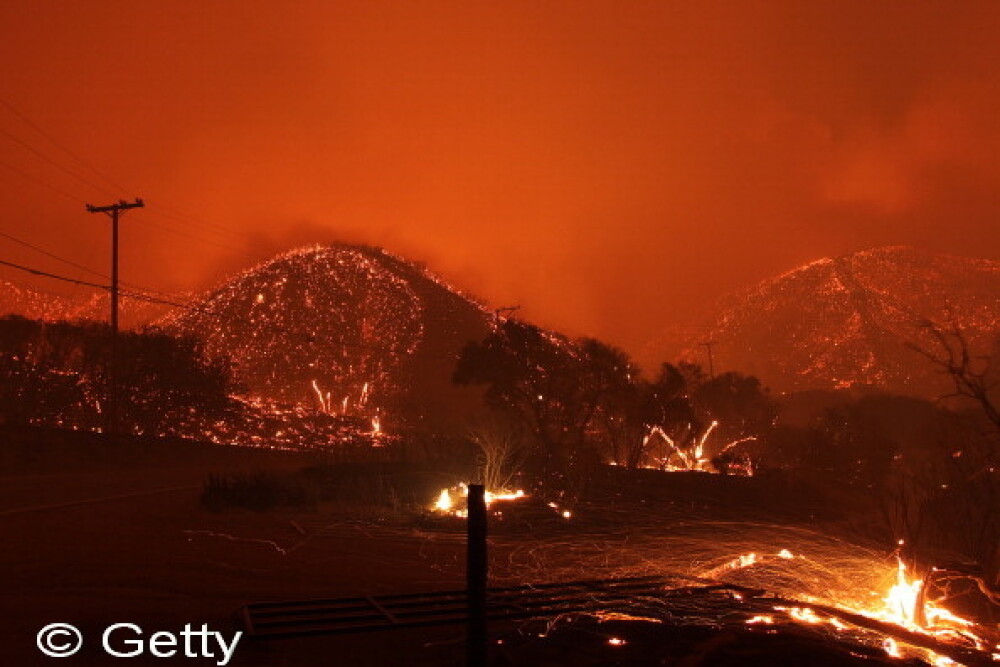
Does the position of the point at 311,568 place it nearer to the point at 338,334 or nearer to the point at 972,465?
the point at 972,465

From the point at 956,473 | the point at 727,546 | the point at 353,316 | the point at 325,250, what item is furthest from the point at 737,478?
the point at 325,250

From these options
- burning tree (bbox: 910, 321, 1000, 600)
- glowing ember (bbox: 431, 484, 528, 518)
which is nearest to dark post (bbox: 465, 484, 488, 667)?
burning tree (bbox: 910, 321, 1000, 600)

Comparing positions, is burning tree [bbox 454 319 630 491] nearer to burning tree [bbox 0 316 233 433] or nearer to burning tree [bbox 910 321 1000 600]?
burning tree [bbox 910 321 1000 600]

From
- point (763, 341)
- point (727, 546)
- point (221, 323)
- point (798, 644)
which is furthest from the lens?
point (763, 341)

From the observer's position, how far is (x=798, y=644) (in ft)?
21.9

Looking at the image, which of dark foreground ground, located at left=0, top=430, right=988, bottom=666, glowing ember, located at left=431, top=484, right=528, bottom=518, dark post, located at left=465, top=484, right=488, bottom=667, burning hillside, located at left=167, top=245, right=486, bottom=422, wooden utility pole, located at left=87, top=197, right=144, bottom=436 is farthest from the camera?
burning hillside, located at left=167, top=245, right=486, bottom=422

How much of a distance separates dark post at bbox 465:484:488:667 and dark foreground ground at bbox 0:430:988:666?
676mm

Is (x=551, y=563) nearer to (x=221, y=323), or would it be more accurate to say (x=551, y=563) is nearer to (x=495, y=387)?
(x=495, y=387)

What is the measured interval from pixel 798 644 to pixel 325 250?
81.4m

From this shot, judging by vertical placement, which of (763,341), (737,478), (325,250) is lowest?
(737,478)

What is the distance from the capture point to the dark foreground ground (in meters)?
6.46

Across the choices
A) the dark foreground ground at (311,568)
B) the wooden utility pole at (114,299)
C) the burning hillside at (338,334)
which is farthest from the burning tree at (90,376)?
the dark foreground ground at (311,568)

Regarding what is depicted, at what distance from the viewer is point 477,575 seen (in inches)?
215

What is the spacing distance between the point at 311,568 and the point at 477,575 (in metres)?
5.45
